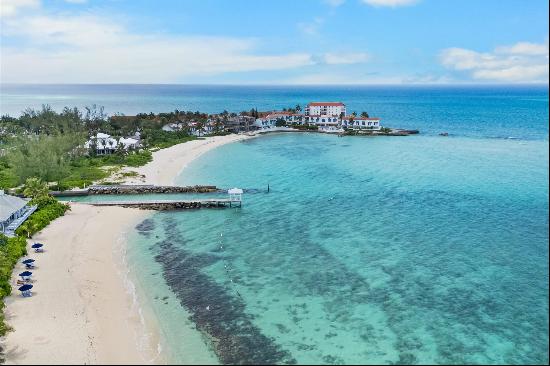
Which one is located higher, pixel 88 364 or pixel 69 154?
pixel 69 154

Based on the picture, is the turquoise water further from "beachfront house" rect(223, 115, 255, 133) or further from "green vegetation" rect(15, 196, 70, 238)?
"beachfront house" rect(223, 115, 255, 133)

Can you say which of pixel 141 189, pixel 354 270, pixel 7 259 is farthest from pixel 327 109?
pixel 7 259

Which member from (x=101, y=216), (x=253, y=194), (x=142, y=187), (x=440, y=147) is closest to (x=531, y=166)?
(x=440, y=147)

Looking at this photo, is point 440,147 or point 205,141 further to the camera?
point 205,141

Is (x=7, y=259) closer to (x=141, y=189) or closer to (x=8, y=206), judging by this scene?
(x=8, y=206)

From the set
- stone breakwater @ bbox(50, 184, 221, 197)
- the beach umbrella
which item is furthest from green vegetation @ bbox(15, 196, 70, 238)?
the beach umbrella

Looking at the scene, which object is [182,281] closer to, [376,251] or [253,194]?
[376,251]

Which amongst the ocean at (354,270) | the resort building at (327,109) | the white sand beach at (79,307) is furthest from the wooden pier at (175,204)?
the resort building at (327,109)

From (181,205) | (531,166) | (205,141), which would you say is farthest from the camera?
(205,141)
